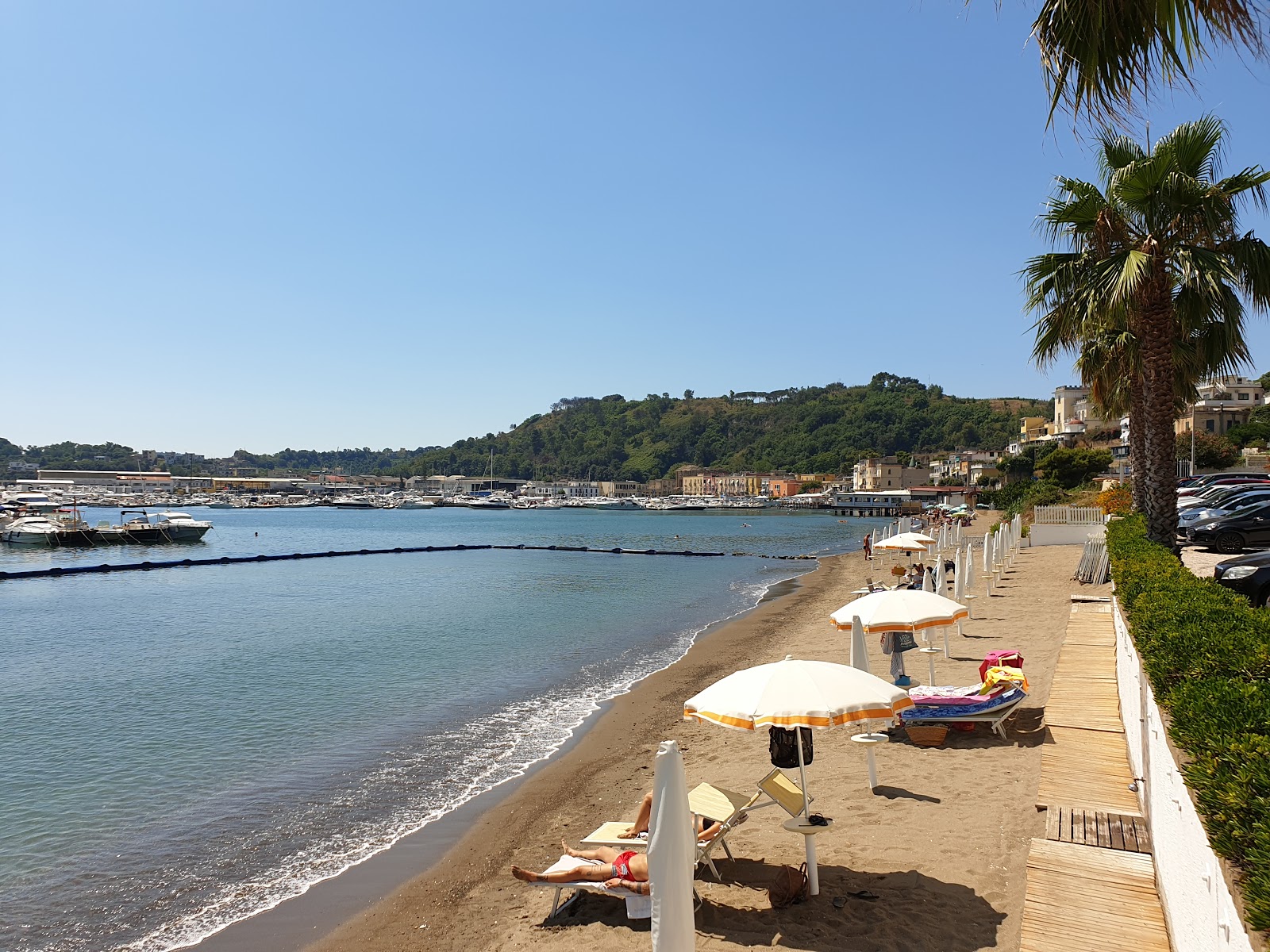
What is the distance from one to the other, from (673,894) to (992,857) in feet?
11.3

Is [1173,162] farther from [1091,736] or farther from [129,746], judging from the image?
[129,746]

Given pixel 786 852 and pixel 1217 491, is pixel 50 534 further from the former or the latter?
pixel 1217 491

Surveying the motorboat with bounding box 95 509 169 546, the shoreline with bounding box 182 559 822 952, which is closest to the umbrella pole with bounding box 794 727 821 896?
the shoreline with bounding box 182 559 822 952

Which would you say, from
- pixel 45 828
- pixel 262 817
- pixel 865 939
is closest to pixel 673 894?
pixel 865 939

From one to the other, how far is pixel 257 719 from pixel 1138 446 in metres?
15.9

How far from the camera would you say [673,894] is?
179 inches

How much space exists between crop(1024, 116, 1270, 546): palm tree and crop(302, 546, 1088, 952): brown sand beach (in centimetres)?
426

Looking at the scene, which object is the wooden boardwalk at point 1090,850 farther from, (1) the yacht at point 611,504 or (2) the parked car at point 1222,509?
(1) the yacht at point 611,504

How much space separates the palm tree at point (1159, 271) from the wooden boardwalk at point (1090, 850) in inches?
220

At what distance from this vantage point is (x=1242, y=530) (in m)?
21.0

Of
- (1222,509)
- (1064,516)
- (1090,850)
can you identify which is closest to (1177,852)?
(1090,850)

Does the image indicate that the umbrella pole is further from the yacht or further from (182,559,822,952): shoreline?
the yacht

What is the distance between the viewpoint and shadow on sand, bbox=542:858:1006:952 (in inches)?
222

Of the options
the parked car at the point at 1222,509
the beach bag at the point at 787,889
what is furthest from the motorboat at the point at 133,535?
the beach bag at the point at 787,889
